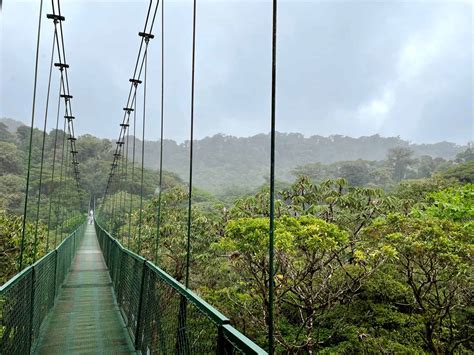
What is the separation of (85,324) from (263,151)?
229ft

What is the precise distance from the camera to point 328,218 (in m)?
8.81

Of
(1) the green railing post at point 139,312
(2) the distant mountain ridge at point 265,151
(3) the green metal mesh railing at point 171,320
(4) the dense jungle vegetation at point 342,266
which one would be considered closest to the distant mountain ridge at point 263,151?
(2) the distant mountain ridge at point 265,151

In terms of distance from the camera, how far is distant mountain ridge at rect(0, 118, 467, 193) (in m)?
68.8

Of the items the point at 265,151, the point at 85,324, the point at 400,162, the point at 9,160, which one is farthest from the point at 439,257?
the point at 265,151

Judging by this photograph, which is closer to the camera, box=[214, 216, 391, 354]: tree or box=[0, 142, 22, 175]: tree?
box=[214, 216, 391, 354]: tree

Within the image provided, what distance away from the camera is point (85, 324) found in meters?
3.89

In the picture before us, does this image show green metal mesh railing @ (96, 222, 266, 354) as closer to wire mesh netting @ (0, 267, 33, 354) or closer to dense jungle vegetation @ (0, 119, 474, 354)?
wire mesh netting @ (0, 267, 33, 354)

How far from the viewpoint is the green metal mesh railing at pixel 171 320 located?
56.4 inches

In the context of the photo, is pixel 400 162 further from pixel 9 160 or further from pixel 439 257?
pixel 439 257

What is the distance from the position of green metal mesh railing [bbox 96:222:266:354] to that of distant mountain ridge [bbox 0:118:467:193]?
61.3m

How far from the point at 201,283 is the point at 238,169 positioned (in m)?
58.0

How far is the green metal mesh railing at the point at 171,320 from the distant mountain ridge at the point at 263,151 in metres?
61.3

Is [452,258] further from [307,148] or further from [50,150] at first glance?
[307,148]

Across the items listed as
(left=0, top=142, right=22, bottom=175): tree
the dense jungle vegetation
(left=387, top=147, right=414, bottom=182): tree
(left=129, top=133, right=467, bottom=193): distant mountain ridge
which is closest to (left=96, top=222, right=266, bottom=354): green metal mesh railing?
the dense jungle vegetation
